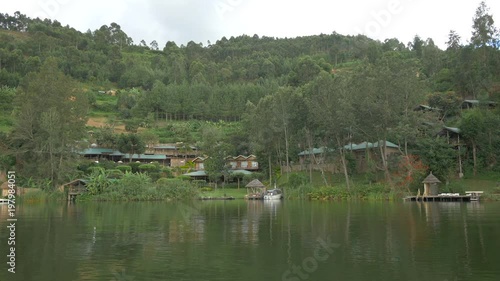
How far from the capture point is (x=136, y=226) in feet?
82.8

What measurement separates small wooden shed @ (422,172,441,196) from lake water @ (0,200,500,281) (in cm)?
2048

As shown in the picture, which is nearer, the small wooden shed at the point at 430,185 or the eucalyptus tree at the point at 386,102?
the small wooden shed at the point at 430,185

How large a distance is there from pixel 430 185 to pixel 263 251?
34935mm

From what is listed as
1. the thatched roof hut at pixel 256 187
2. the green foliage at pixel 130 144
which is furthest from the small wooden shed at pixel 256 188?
the green foliage at pixel 130 144

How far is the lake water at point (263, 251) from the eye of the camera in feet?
41.1

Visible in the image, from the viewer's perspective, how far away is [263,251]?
1611 centimetres

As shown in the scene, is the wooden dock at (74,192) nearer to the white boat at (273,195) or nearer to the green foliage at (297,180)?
the white boat at (273,195)

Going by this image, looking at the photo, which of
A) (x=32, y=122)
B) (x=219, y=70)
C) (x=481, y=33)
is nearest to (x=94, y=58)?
(x=219, y=70)

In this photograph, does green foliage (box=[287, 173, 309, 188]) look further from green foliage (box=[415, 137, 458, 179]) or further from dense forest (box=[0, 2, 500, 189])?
green foliage (box=[415, 137, 458, 179])

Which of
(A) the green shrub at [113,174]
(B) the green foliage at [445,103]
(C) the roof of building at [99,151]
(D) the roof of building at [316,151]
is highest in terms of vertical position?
(B) the green foliage at [445,103]

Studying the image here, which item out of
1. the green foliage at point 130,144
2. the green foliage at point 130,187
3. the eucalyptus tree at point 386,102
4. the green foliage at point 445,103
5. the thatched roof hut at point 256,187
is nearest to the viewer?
the eucalyptus tree at point 386,102

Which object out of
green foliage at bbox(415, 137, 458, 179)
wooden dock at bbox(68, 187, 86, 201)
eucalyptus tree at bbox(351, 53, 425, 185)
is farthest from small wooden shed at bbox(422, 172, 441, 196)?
wooden dock at bbox(68, 187, 86, 201)

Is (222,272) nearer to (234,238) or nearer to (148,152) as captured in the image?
(234,238)

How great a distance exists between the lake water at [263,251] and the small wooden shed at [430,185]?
67.2 feet
